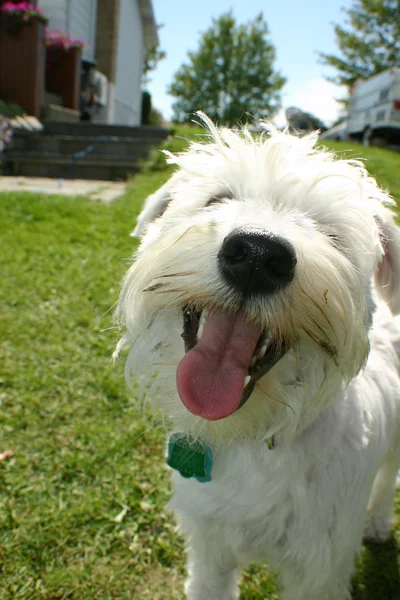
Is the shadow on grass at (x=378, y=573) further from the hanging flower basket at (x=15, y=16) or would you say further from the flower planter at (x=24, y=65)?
the hanging flower basket at (x=15, y=16)

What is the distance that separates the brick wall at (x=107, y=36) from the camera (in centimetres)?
2130

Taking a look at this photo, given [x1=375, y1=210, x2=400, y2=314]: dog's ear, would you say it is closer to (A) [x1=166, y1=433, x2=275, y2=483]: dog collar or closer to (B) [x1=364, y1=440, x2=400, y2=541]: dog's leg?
(A) [x1=166, y1=433, x2=275, y2=483]: dog collar

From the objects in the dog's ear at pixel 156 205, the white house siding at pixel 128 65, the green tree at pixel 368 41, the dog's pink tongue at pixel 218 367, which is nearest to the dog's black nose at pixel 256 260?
the dog's pink tongue at pixel 218 367

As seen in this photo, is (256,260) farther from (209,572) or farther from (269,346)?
(209,572)

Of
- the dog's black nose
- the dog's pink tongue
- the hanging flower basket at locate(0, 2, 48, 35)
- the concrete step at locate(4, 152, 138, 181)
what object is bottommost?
the concrete step at locate(4, 152, 138, 181)

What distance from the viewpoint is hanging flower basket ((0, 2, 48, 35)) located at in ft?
45.8

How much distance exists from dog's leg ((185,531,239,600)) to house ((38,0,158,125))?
19683mm

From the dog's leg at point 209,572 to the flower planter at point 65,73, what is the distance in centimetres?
1728

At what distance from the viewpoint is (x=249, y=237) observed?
5.53 feet

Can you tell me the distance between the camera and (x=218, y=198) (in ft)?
7.21

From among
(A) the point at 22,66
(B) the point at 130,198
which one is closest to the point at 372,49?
(A) the point at 22,66

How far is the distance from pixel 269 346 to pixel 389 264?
0.78 m

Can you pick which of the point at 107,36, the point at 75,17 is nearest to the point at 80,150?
the point at 75,17

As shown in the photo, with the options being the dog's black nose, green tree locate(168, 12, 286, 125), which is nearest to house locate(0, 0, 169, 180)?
the dog's black nose
